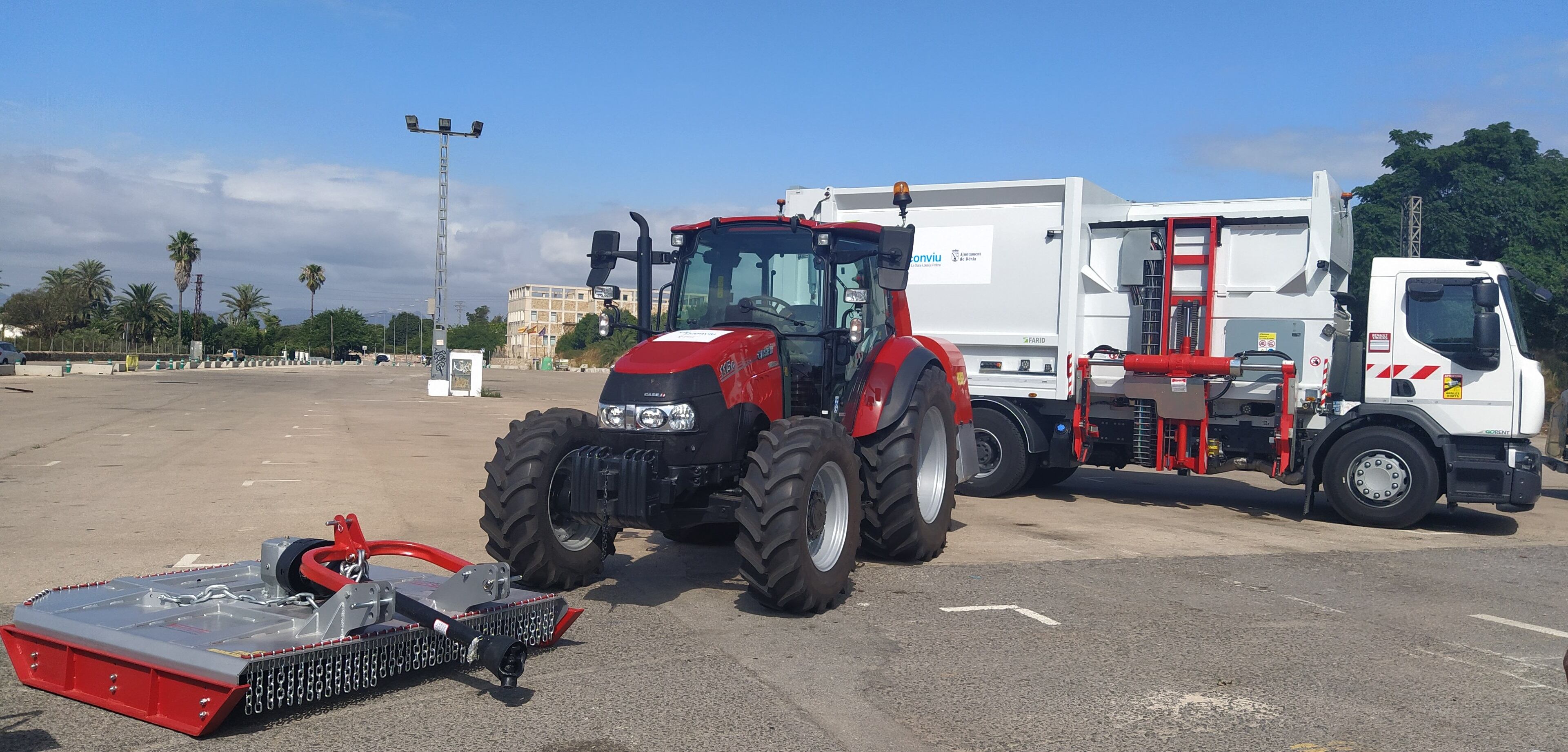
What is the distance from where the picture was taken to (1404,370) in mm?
10109

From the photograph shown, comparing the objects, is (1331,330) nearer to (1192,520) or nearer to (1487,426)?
(1487,426)

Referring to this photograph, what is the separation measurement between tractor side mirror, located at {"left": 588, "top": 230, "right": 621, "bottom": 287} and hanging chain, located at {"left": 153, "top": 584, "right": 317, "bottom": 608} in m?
2.97

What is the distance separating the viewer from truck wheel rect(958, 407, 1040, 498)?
11555 millimetres

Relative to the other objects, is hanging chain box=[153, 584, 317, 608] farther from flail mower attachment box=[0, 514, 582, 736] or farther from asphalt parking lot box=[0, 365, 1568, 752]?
asphalt parking lot box=[0, 365, 1568, 752]

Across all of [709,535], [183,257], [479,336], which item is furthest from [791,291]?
[479,336]

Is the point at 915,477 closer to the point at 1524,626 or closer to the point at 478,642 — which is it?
the point at 478,642

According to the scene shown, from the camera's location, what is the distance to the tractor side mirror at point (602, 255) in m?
7.11

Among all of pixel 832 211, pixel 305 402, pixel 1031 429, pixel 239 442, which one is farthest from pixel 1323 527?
pixel 305 402

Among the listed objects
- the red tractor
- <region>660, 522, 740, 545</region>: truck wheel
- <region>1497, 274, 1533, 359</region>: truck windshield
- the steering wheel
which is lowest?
<region>660, 522, 740, 545</region>: truck wheel

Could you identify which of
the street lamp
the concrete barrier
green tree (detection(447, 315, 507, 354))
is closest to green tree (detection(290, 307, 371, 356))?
green tree (detection(447, 315, 507, 354))

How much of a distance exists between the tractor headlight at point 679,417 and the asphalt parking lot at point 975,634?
1.06 meters

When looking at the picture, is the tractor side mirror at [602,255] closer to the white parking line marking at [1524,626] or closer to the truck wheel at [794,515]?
the truck wheel at [794,515]

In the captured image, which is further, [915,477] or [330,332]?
[330,332]

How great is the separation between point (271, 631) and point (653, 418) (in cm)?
216
